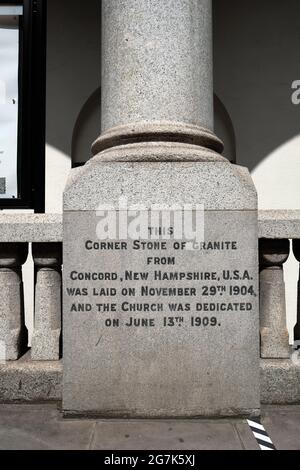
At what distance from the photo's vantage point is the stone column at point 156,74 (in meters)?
3.40

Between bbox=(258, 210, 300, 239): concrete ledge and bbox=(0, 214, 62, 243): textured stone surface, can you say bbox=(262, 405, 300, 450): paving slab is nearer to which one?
bbox=(258, 210, 300, 239): concrete ledge

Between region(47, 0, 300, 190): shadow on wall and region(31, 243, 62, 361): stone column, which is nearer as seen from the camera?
region(31, 243, 62, 361): stone column

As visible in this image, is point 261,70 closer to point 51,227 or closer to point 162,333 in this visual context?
point 51,227

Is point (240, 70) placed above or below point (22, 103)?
above

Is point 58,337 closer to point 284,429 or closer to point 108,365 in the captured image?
point 108,365

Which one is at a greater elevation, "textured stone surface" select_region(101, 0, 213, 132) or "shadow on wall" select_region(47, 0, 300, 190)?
"shadow on wall" select_region(47, 0, 300, 190)

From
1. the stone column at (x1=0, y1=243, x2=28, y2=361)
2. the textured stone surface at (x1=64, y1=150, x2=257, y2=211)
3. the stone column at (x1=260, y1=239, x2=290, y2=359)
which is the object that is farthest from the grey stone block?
the stone column at (x1=0, y1=243, x2=28, y2=361)

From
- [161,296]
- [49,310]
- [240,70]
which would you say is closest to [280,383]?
[161,296]

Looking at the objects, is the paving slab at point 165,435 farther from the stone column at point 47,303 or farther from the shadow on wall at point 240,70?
the shadow on wall at point 240,70

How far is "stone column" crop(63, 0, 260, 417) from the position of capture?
311 centimetres

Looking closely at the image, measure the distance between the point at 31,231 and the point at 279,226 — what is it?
1.83 m

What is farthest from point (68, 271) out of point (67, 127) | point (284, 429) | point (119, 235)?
point (67, 127)

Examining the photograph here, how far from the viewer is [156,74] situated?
11.2 ft

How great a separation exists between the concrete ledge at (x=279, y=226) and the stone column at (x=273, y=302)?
0.10 meters
